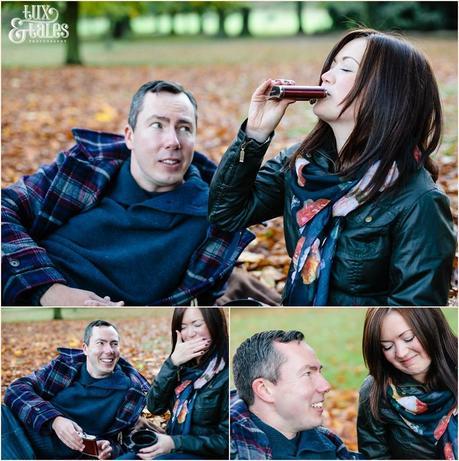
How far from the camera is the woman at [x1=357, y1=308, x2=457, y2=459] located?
3.15 m

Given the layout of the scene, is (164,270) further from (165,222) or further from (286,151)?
(286,151)

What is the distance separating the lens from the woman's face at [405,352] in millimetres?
3137

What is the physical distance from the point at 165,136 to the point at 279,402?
1.23 m

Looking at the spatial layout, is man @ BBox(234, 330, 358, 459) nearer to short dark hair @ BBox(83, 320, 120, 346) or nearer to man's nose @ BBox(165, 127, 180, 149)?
short dark hair @ BBox(83, 320, 120, 346)

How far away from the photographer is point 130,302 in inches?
135

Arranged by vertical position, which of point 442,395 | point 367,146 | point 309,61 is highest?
point 309,61

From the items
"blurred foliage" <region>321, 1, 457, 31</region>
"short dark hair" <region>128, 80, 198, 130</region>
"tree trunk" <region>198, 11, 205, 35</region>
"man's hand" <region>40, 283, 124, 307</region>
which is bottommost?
"man's hand" <region>40, 283, 124, 307</region>

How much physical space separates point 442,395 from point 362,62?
1.37 meters

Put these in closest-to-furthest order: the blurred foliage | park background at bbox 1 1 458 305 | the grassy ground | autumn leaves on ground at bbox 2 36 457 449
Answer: the grassy ground, autumn leaves on ground at bbox 2 36 457 449, park background at bbox 1 1 458 305, the blurred foliage

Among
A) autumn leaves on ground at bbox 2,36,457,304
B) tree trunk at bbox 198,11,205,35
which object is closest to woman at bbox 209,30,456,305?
autumn leaves on ground at bbox 2,36,457,304

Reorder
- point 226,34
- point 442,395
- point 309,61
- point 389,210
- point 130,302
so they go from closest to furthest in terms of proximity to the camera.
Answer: point 389,210, point 442,395, point 130,302, point 226,34, point 309,61

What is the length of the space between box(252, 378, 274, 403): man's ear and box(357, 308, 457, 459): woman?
0.38m

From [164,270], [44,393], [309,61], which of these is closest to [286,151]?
[164,270]

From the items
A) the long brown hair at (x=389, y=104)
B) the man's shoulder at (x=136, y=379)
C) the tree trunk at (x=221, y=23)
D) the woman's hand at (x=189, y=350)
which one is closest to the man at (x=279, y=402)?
the woman's hand at (x=189, y=350)
